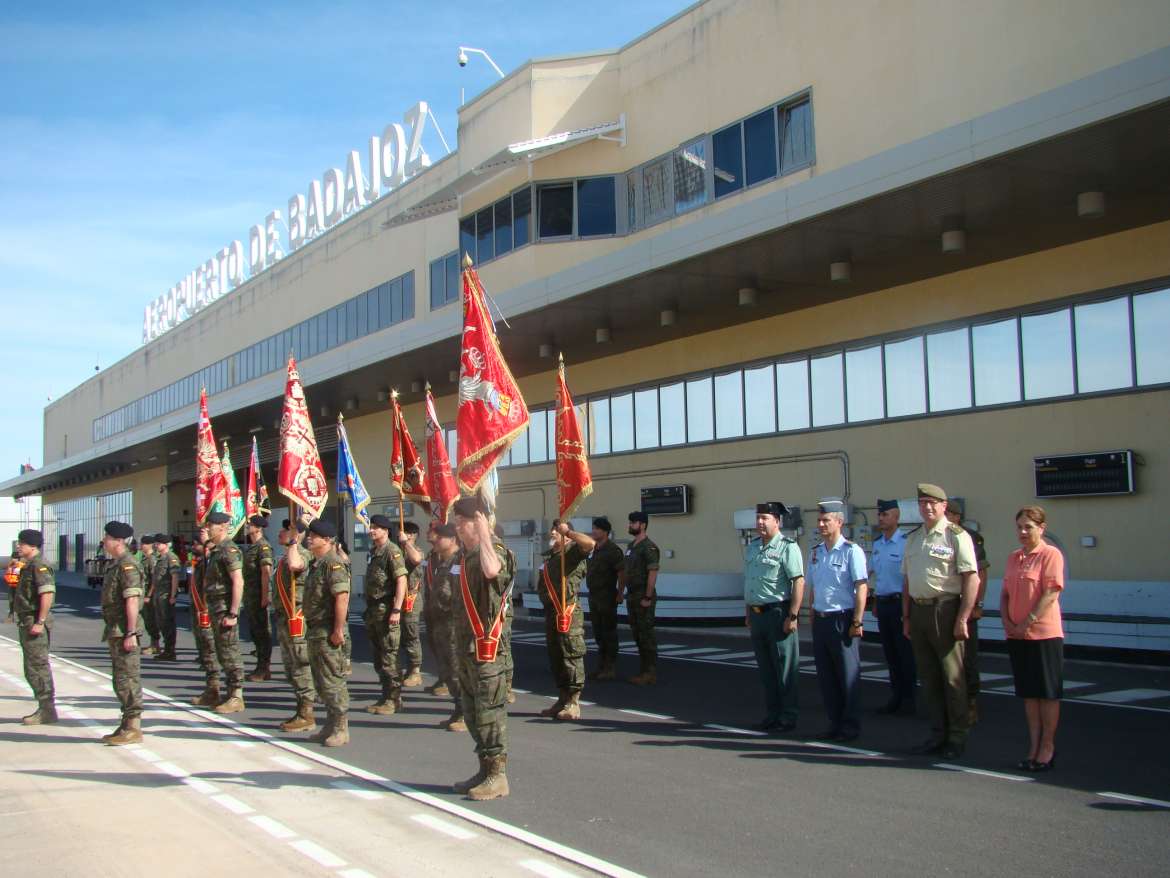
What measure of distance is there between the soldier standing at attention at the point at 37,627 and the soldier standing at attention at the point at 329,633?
2.85m

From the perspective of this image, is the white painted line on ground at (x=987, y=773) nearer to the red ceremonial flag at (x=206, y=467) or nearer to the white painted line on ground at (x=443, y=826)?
the white painted line on ground at (x=443, y=826)

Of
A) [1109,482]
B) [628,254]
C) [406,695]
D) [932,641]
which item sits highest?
[628,254]

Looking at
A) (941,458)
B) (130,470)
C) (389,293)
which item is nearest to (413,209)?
(389,293)

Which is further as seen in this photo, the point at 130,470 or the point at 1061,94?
the point at 130,470

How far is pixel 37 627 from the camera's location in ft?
33.2

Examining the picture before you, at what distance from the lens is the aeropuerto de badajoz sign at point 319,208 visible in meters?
35.8

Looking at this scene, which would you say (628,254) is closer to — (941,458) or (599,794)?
(941,458)

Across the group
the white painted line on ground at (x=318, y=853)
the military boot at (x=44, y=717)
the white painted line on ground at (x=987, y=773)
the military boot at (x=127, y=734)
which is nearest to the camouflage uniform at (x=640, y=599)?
the white painted line on ground at (x=987, y=773)

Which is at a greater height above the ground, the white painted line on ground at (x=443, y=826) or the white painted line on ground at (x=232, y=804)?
the white painted line on ground at (x=443, y=826)

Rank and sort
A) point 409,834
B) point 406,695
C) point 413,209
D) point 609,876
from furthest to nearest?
point 413,209 → point 406,695 → point 409,834 → point 609,876

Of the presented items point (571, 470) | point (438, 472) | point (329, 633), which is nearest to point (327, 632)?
point (329, 633)

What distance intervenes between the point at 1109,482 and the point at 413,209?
19416 mm

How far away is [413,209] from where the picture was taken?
2908 centimetres

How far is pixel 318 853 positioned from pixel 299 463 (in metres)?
8.73
